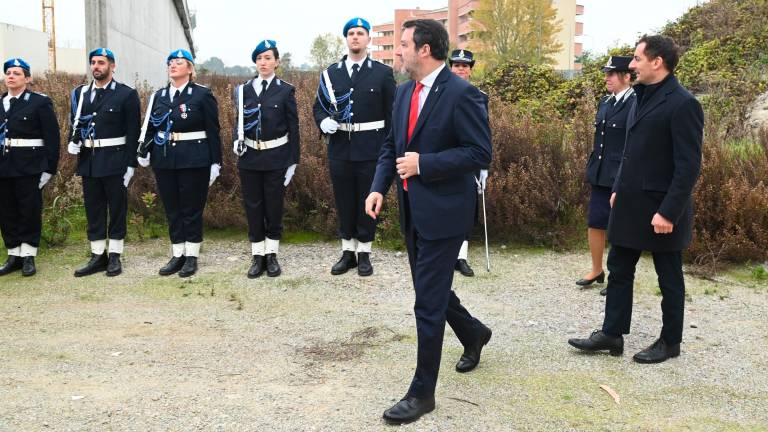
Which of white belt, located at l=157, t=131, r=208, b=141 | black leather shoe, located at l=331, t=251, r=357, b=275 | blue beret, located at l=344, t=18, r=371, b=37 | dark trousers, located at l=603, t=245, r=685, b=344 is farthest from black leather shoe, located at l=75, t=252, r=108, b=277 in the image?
dark trousers, located at l=603, t=245, r=685, b=344

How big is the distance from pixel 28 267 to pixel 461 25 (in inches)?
3716

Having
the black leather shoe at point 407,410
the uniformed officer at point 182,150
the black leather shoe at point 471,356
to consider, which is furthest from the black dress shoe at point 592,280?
the uniformed officer at point 182,150

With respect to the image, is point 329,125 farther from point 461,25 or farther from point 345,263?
point 461,25

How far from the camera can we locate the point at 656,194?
4.47 m

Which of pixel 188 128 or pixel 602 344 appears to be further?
pixel 188 128

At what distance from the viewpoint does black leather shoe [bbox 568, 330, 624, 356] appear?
473cm

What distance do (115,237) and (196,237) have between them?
77 centimetres

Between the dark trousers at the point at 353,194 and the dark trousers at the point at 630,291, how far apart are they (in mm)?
2669

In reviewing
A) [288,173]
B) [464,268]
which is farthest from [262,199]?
[464,268]

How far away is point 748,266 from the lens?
6.92 meters

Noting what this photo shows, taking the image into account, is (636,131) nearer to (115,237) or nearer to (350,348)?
(350,348)

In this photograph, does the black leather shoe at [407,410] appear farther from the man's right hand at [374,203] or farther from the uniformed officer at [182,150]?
the uniformed officer at [182,150]

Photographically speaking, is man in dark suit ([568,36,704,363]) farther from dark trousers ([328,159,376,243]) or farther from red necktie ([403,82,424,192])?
dark trousers ([328,159,376,243])

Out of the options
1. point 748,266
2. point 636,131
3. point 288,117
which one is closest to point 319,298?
point 288,117
